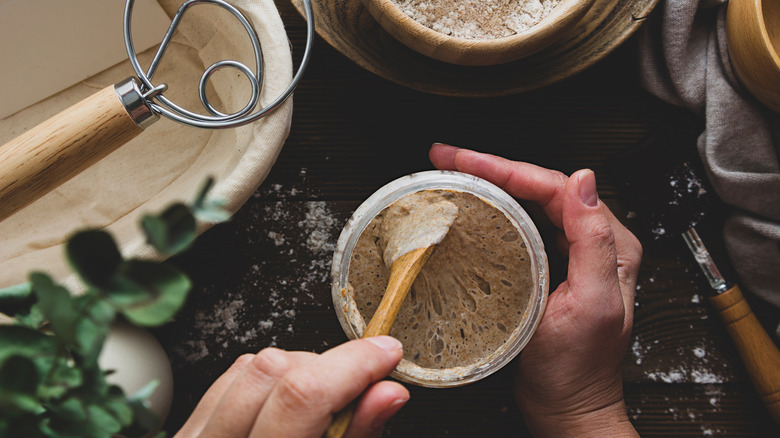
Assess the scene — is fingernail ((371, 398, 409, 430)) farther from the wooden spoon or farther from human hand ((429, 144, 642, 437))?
human hand ((429, 144, 642, 437))

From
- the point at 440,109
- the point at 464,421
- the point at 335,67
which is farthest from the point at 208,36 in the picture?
the point at 464,421

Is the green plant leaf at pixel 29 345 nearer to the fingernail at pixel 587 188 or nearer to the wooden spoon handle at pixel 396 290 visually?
the wooden spoon handle at pixel 396 290

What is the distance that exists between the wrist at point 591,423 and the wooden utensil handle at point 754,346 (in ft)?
0.60

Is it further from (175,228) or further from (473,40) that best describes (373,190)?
(175,228)

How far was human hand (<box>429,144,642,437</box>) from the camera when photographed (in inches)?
23.0

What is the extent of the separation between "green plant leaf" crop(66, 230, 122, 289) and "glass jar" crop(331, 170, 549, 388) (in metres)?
0.37

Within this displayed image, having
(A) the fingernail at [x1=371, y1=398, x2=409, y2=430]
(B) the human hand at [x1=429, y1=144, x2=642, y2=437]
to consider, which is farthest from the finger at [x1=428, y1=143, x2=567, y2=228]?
(A) the fingernail at [x1=371, y1=398, x2=409, y2=430]

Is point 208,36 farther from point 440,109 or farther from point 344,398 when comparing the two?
point 344,398

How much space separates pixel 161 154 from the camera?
69 centimetres

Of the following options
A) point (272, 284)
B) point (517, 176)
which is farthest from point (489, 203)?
point (272, 284)

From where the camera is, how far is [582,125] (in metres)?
0.71

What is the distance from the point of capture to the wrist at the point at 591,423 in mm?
644

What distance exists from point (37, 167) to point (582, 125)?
0.63 m

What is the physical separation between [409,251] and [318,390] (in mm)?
190
